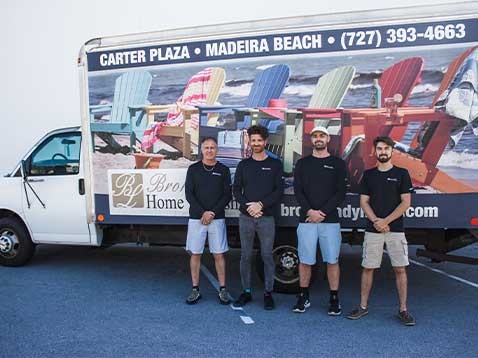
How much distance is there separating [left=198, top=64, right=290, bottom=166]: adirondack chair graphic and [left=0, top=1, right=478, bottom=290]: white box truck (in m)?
0.01

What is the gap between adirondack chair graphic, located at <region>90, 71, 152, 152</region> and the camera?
5.26m

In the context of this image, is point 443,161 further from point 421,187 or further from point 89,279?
point 89,279

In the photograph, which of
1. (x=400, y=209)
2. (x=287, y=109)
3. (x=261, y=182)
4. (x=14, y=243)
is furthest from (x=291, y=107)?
(x=14, y=243)

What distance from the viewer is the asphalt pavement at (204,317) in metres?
3.95

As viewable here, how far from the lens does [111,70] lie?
211 inches

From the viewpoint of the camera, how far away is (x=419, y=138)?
4605 mm

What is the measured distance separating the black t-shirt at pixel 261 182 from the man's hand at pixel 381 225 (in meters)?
0.96

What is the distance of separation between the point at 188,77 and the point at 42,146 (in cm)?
252

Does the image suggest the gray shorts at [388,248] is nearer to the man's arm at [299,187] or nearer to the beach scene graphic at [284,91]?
the man's arm at [299,187]

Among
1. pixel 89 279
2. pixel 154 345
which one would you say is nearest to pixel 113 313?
pixel 154 345

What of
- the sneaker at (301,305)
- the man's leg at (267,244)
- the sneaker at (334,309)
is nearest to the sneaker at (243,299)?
the man's leg at (267,244)

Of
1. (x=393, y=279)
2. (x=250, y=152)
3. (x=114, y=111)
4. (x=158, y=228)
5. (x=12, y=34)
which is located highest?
(x=12, y=34)

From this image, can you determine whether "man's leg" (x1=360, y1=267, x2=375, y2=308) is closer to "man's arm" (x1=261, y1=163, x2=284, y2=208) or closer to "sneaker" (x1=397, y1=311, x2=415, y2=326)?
"sneaker" (x1=397, y1=311, x2=415, y2=326)

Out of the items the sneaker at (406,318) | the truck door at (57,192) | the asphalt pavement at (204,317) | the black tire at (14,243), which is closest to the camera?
the asphalt pavement at (204,317)
